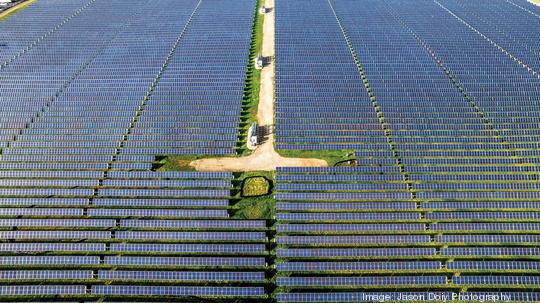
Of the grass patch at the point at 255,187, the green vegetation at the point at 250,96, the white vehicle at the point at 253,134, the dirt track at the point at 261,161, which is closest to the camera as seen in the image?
the grass patch at the point at 255,187

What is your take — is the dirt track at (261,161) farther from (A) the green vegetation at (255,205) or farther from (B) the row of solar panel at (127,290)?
(B) the row of solar panel at (127,290)

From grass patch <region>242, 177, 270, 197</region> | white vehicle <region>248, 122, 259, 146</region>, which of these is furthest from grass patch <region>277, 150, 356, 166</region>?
grass patch <region>242, 177, 270, 197</region>

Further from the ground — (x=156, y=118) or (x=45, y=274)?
(x=156, y=118)

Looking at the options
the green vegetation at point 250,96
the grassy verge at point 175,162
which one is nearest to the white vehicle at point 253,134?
the green vegetation at point 250,96

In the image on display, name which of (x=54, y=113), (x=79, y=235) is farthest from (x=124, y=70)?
(x=79, y=235)

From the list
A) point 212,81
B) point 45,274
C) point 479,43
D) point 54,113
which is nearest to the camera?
point 45,274

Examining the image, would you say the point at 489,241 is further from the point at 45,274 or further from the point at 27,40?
the point at 27,40

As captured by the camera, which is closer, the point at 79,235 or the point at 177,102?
the point at 79,235

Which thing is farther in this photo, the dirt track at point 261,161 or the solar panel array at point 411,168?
the dirt track at point 261,161
